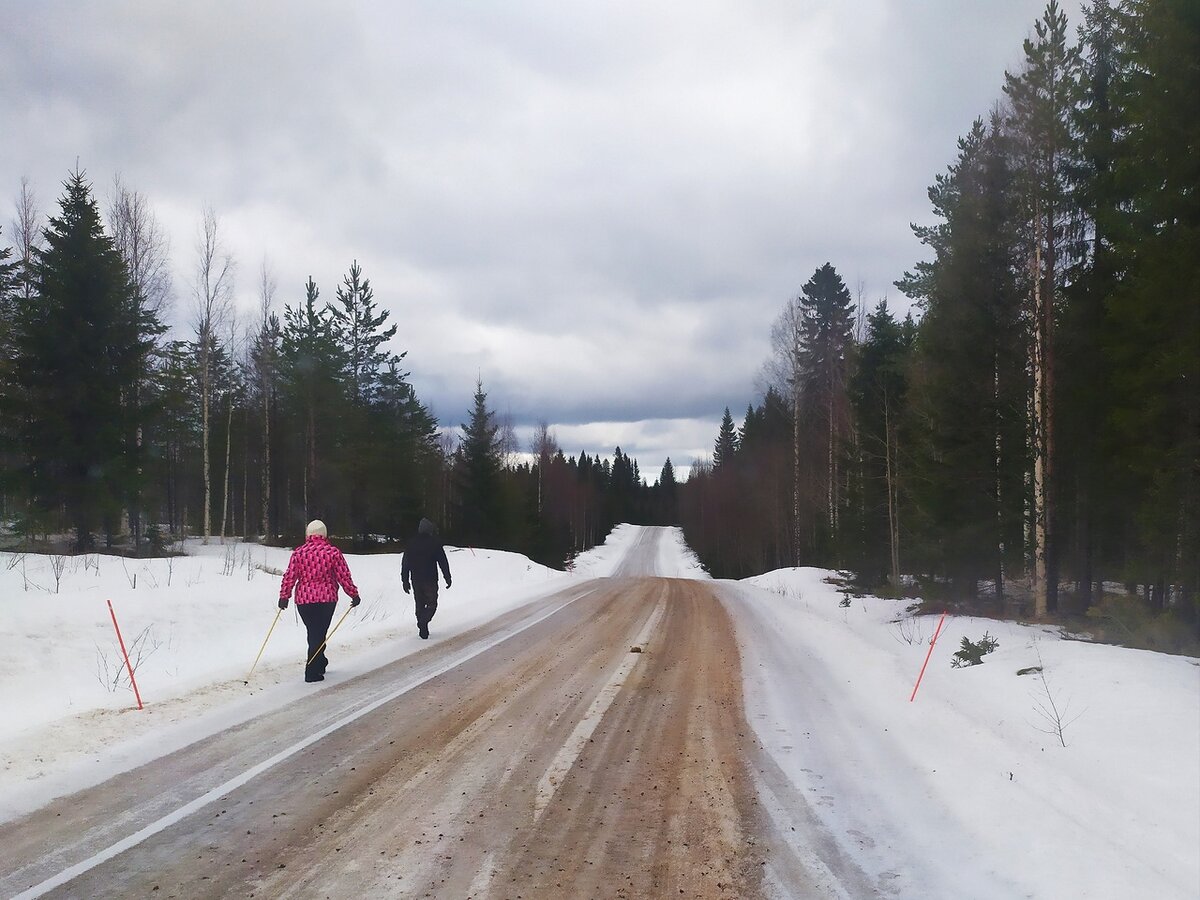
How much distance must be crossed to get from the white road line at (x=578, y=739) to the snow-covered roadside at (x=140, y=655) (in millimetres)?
3170

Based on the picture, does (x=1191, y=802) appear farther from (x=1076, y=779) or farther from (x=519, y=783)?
(x=519, y=783)

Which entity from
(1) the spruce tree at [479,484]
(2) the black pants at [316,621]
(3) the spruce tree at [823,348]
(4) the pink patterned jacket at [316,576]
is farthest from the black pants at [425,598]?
(1) the spruce tree at [479,484]

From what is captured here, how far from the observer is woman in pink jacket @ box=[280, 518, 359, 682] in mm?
8234

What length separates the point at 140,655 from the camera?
8531mm

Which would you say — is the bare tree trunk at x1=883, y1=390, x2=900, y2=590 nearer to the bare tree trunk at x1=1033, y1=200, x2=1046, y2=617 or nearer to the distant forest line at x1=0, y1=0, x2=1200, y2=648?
the distant forest line at x1=0, y1=0, x2=1200, y2=648

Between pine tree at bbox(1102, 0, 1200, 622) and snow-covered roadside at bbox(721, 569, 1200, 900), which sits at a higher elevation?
pine tree at bbox(1102, 0, 1200, 622)

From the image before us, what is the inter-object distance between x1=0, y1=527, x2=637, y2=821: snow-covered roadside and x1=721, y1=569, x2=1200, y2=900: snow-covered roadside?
17.4 ft

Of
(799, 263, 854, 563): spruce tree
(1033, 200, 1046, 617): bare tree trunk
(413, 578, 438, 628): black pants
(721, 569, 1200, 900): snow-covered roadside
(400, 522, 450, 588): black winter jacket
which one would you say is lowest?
(721, 569, 1200, 900): snow-covered roadside

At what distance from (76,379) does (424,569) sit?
15538mm

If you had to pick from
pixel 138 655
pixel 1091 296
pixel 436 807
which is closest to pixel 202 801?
pixel 436 807

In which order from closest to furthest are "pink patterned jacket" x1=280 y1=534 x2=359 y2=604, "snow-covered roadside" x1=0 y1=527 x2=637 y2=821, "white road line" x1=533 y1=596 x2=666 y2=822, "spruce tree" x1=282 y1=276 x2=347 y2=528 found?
1. "white road line" x1=533 y1=596 x2=666 y2=822
2. "snow-covered roadside" x1=0 y1=527 x2=637 y2=821
3. "pink patterned jacket" x1=280 y1=534 x2=359 y2=604
4. "spruce tree" x1=282 y1=276 x2=347 y2=528

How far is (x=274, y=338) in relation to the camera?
39844 millimetres

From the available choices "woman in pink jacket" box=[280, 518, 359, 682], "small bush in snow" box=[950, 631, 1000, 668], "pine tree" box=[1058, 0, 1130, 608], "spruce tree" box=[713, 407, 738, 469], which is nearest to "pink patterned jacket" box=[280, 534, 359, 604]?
"woman in pink jacket" box=[280, 518, 359, 682]

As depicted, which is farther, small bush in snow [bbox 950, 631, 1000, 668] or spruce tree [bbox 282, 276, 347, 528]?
spruce tree [bbox 282, 276, 347, 528]
